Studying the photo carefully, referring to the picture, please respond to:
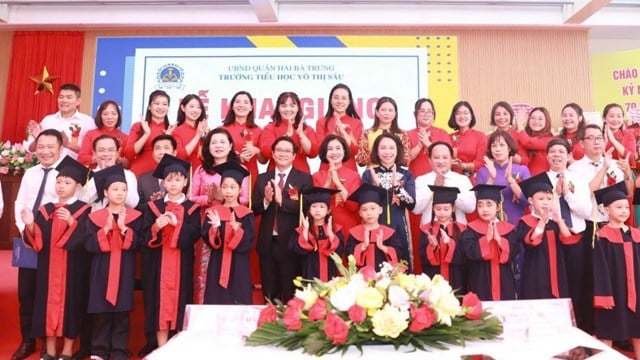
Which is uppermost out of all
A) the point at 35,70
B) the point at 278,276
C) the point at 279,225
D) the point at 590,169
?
the point at 35,70

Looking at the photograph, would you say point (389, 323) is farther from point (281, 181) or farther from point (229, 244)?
point (281, 181)

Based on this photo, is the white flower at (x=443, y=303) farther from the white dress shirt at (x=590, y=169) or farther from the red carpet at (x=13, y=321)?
the white dress shirt at (x=590, y=169)

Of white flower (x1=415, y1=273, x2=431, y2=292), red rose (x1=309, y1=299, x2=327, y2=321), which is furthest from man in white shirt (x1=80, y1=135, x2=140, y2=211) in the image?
white flower (x1=415, y1=273, x2=431, y2=292)

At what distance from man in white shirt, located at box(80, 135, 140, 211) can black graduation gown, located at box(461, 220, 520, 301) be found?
2.27m

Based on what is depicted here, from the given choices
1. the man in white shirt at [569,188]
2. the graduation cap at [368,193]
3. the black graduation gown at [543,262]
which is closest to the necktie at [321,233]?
the graduation cap at [368,193]

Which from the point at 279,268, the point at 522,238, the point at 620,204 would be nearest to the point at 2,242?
the point at 279,268

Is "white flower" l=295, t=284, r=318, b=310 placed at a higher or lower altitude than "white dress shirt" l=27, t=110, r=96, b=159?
lower

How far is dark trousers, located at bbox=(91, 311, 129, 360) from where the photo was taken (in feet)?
10.7

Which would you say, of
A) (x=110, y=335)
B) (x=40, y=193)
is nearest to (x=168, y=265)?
(x=110, y=335)

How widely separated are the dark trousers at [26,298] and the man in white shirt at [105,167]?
0.59m

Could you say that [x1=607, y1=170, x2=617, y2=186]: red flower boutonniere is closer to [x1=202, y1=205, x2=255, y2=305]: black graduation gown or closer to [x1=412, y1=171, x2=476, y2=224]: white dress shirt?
[x1=412, y1=171, x2=476, y2=224]: white dress shirt

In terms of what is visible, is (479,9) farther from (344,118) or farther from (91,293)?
(91,293)

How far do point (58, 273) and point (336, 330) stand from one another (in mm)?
2502

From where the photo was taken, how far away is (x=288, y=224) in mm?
3717
